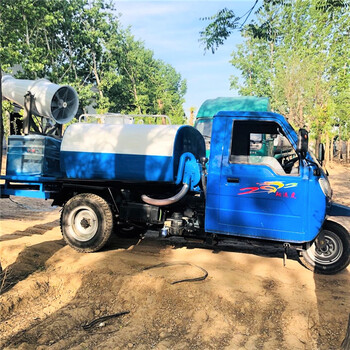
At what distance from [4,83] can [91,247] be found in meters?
4.14

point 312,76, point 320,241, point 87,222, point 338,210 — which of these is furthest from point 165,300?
point 312,76

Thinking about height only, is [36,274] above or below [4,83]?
below

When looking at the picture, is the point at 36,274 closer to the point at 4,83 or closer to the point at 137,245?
the point at 137,245

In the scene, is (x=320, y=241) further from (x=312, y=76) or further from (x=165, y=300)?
(x=312, y=76)

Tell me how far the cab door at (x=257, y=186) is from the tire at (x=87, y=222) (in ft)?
6.12

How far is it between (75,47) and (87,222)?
24.7m

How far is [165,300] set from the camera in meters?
4.35

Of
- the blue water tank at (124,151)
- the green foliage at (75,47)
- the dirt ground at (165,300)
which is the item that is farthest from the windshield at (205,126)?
A: the green foliage at (75,47)

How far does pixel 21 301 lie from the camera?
4445 millimetres

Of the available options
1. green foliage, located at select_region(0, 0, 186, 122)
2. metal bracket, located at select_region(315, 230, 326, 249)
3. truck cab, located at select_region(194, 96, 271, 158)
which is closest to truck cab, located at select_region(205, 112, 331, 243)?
metal bracket, located at select_region(315, 230, 326, 249)

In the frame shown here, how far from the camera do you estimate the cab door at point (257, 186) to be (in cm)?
494

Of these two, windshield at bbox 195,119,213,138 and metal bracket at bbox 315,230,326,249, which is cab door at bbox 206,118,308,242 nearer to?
metal bracket at bbox 315,230,326,249

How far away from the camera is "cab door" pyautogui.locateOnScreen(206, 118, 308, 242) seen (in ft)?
16.2

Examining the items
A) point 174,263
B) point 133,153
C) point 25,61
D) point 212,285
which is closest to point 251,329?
point 212,285
